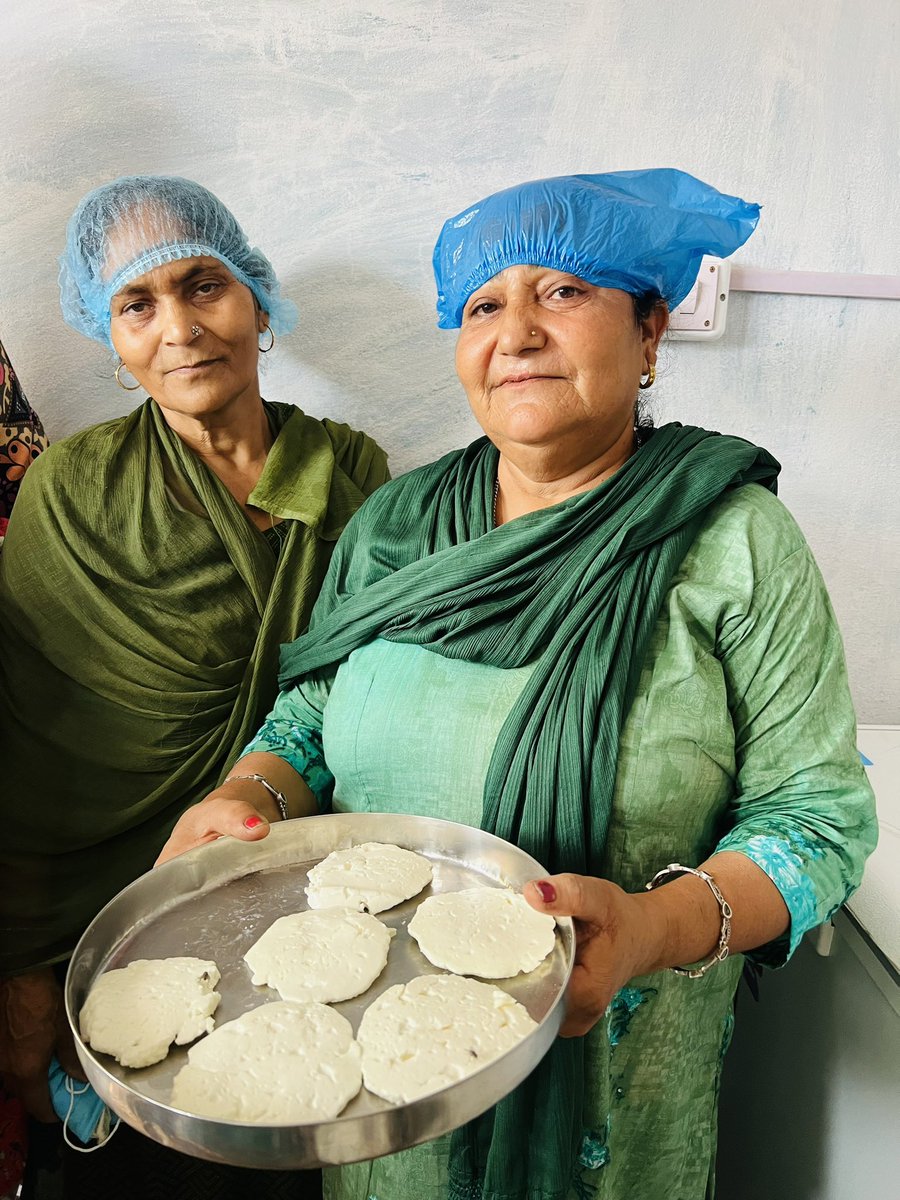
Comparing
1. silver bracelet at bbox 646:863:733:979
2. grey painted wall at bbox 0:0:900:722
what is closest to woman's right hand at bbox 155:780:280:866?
silver bracelet at bbox 646:863:733:979

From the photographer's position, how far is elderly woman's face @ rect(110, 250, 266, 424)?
120 centimetres

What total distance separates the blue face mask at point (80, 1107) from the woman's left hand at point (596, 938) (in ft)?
2.84

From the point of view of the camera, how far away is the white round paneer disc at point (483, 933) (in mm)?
716

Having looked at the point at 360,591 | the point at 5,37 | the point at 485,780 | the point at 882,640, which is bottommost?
the point at 882,640

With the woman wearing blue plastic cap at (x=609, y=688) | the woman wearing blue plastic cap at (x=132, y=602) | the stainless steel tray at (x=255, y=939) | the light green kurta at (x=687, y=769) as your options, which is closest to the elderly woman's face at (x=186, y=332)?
the woman wearing blue plastic cap at (x=132, y=602)

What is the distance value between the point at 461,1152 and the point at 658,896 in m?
0.39

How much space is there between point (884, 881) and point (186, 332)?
1184mm

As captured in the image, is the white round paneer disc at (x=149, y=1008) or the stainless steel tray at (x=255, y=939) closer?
the stainless steel tray at (x=255, y=939)

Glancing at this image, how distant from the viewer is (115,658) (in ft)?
3.96

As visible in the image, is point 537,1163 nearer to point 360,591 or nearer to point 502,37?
point 360,591

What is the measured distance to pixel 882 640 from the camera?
161 centimetres

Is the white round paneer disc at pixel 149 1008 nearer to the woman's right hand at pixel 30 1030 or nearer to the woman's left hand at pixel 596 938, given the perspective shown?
the woman's left hand at pixel 596 938

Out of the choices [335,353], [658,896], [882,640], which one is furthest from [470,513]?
[882,640]

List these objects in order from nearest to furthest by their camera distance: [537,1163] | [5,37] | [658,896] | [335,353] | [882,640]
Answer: [658,896] → [537,1163] → [5,37] → [335,353] → [882,640]
